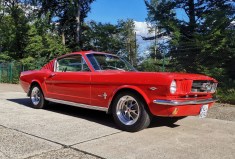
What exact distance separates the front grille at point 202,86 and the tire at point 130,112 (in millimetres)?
961

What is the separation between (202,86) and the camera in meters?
5.79

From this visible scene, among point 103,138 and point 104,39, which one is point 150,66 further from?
point 104,39

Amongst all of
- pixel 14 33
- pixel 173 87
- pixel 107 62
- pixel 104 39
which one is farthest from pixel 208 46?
pixel 14 33

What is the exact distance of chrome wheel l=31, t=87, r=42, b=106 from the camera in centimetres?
813

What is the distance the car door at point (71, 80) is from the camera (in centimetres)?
654

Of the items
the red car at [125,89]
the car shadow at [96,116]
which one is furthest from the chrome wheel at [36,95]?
the red car at [125,89]

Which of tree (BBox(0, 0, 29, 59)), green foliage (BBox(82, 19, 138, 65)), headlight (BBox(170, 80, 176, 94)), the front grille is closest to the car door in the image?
headlight (BBox(170, 80, 176, 94))

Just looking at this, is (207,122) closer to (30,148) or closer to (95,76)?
(95,76)

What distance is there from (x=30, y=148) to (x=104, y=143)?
1.11 meters

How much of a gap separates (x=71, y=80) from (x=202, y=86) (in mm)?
2790

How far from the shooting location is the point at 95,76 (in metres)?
6.29

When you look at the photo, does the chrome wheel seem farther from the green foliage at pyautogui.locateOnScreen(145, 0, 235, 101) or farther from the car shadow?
the green foliage at pyautogui.locateOnScreen(145, 0, 235, 101)

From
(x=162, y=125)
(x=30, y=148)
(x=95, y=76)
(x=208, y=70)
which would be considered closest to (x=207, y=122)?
(x=162, y=125)

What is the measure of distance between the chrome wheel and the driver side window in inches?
37.4
